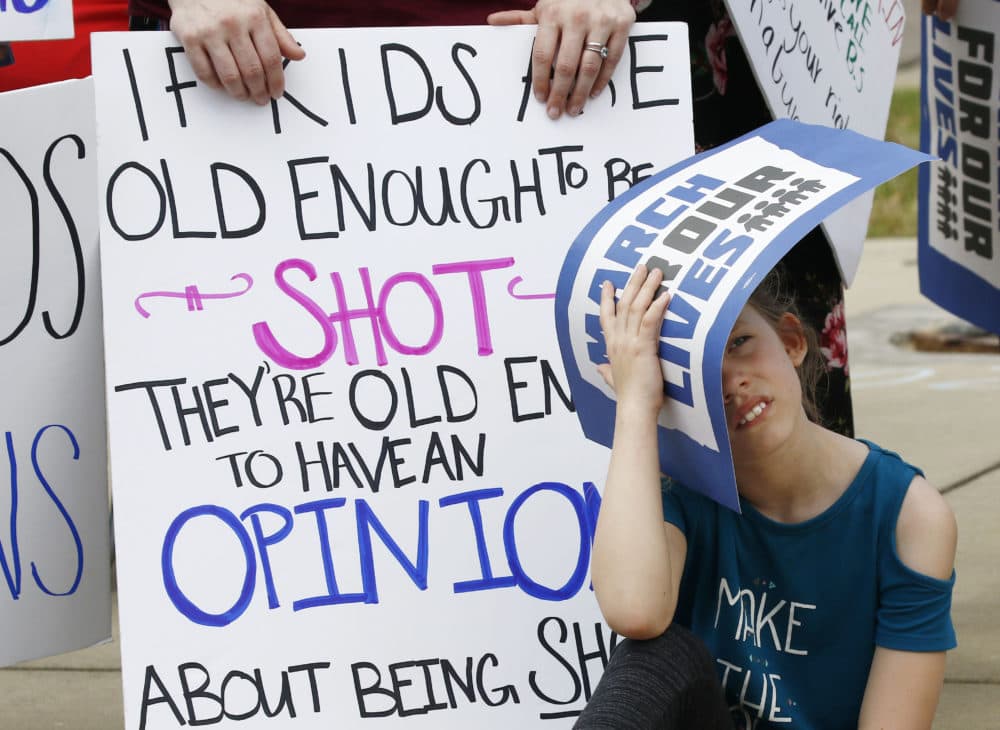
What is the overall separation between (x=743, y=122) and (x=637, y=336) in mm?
978

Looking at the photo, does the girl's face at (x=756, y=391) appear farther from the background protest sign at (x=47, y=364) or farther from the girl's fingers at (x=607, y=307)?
the background protest sign at (x=47, y=364)

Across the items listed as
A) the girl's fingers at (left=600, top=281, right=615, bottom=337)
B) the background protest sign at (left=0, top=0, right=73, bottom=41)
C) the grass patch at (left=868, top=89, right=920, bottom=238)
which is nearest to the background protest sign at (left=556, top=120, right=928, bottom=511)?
the girl's fingers at (left=600, top=281, right=615, bottom=337)

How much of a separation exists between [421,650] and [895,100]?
11554 millimetres

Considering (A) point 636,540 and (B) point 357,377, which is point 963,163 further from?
(A) point 636,540

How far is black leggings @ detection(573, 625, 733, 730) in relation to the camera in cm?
173

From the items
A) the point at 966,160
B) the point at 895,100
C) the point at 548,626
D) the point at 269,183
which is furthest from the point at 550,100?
the point at 895,100

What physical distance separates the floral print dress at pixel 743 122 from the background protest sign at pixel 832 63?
0.17ft

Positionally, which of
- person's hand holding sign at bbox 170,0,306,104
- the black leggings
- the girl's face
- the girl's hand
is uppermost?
person's hand holding sign at bbox 170,0,306,104

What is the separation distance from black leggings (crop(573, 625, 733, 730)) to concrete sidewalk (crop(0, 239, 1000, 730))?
40.0 inches

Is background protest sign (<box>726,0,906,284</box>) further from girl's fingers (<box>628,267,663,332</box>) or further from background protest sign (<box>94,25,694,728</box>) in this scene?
girl's fingers (<box>628,267,663,332</box>)

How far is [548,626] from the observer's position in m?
2.14

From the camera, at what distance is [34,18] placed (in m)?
2.29

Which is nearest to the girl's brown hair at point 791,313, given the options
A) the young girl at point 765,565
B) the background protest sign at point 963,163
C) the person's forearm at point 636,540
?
the young girl at point 765,565

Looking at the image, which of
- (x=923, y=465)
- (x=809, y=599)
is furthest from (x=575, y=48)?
(x=923, y=465)
